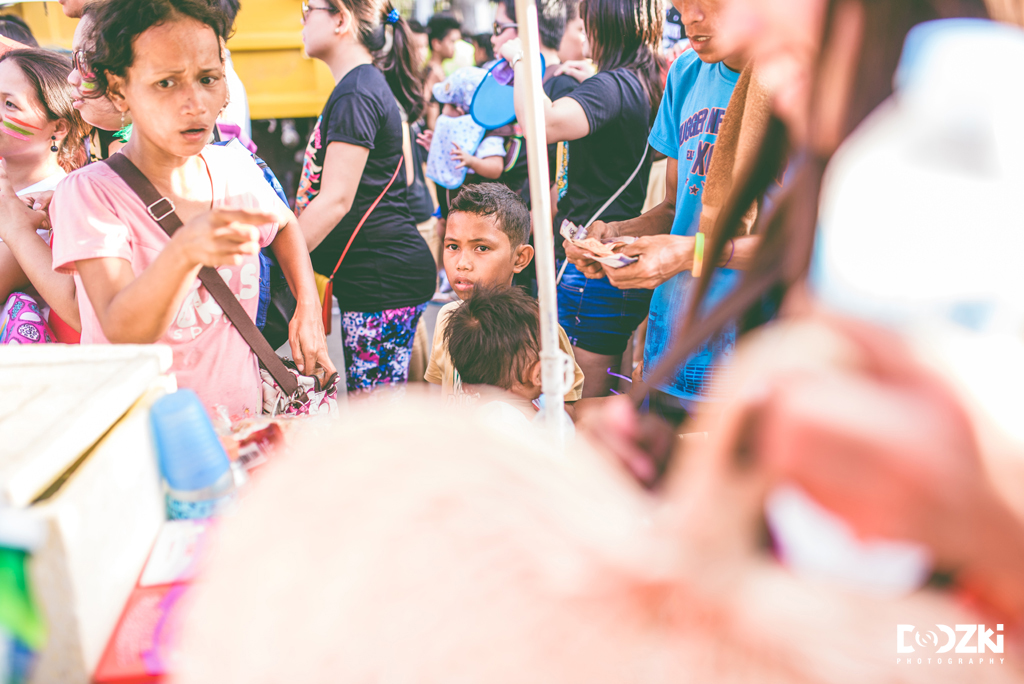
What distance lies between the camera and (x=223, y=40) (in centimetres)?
147

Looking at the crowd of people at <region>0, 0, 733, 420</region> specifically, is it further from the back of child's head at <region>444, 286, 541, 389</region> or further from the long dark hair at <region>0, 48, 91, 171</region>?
the back of child's head at <region>444, 286, 541, 389</region>

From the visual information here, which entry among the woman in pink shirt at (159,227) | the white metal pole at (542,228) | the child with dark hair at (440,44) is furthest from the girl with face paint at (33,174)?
the child with dark hair at (440,44)

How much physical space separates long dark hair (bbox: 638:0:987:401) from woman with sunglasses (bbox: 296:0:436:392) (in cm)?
177

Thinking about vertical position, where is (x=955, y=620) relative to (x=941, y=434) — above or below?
below

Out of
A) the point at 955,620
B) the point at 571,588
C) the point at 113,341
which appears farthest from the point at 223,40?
the point at 955,620

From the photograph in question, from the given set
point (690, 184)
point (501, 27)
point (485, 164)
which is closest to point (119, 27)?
point (690, 184)

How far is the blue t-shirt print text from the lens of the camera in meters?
1.52

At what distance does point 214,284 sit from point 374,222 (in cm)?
91

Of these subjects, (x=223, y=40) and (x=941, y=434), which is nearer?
(x=941, y=434)

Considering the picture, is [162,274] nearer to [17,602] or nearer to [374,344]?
[17,602]

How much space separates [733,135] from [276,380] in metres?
1.19

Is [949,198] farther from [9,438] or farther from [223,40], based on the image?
[223,40]

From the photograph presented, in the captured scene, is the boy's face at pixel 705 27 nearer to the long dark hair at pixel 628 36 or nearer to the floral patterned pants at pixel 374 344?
the long dark hair at pixel 628 36

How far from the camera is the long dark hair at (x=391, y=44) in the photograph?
7.06ft
